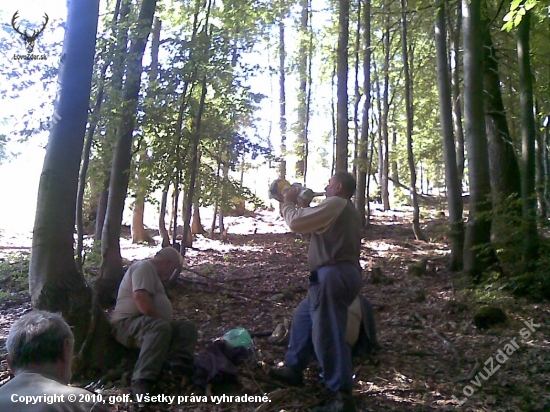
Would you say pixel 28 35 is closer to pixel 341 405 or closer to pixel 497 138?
pixel 341 405

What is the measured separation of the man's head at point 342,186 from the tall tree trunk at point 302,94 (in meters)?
14.7

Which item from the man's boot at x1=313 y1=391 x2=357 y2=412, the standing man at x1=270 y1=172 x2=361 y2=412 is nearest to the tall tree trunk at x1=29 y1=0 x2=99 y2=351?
the standing man at x1=270 y1=172 x2=361 y2=412

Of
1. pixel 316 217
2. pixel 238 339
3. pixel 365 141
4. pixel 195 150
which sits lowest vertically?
pixel 238 339

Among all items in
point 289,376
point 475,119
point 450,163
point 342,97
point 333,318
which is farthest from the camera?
point 342,97

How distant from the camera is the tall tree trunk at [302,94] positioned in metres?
18.6

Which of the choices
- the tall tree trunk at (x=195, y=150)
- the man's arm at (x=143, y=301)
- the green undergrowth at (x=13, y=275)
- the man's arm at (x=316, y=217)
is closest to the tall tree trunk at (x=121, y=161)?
the tall tree trunk at (x=195, y=150)

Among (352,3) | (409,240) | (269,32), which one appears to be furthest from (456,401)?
(269,32)

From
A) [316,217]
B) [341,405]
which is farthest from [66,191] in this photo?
[341,405]

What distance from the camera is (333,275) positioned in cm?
381

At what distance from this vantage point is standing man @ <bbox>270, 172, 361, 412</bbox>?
374 centimetres

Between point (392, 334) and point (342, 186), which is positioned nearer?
point (342, 186)

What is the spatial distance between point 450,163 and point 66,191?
7052mm

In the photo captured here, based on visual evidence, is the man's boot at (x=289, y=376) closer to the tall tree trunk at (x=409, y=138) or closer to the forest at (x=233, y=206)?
the forest at (x=233, y=206)

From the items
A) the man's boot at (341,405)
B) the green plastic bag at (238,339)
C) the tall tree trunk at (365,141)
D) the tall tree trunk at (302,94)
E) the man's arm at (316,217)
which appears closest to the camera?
the man's boot at (341,405)
